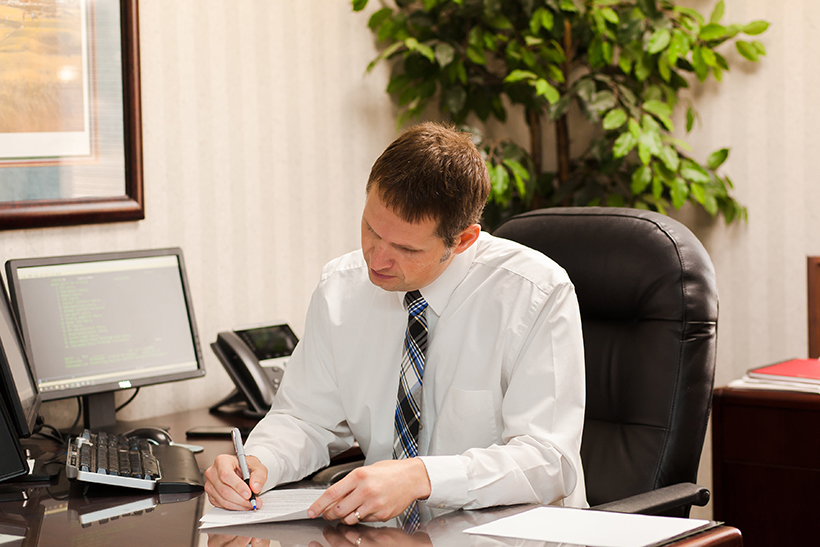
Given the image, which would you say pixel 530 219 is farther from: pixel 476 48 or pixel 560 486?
pixel 476 48

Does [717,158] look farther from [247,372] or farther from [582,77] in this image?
[247,372]

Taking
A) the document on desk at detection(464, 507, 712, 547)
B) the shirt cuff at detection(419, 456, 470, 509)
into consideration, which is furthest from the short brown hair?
the document on desk at detection(464, 507, 712, 547)

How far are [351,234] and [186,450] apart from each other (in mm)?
1175

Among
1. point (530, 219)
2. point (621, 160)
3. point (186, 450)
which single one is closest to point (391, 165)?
point (530, 219)

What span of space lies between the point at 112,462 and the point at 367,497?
56 cm

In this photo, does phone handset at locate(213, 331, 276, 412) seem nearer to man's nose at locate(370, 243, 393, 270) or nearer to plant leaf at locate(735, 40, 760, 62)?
man's nose at locate(370, 243, 393, 270)

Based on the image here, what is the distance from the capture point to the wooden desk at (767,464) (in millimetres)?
2029

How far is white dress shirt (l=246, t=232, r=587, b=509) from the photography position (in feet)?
4.23

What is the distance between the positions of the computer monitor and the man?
52cm

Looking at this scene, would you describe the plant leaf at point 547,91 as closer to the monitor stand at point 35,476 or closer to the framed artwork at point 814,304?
the framed artwork at point 814,304

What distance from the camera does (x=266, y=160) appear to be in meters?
2.41

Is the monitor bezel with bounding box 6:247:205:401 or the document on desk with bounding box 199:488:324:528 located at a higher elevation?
the monitor bezel with bounding box 6:247:205:401

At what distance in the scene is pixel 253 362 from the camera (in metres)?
2.04

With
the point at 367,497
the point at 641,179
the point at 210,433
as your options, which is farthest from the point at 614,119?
the point at 367,497
